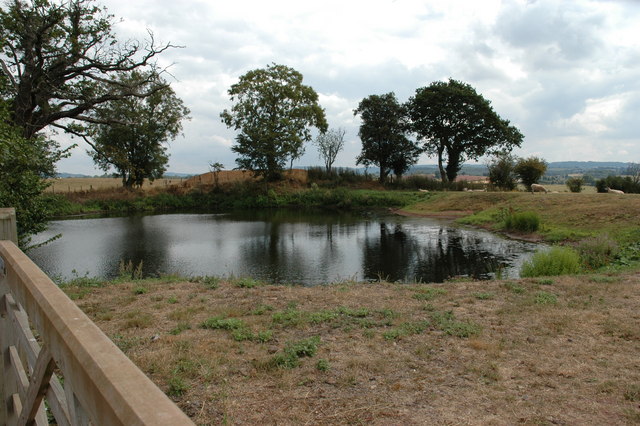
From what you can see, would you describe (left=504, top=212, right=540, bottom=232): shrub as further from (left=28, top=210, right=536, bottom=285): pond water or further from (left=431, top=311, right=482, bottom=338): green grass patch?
(left=431, top=311, right=482, bottom=338): green grass patch

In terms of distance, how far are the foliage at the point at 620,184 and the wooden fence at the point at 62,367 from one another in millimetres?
33324

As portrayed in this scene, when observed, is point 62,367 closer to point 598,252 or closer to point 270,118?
point 598,252

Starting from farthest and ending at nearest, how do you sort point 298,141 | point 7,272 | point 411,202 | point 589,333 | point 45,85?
1. point 298,141
2. point 411,202
3. point 45,85
4. point 589,333
5. point 7,272

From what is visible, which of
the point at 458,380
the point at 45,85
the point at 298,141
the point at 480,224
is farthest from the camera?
the point at 298,141

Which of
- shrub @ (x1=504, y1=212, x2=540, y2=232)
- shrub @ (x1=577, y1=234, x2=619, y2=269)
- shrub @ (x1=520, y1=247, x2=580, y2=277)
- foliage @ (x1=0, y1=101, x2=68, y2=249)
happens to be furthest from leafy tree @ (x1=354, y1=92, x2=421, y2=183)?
foliage @ (x1=0, y1=101, x2=68, y2=249)

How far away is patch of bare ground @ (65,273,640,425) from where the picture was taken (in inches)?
131

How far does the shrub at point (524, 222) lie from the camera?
743 inches

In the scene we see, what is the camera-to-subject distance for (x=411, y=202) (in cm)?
3541

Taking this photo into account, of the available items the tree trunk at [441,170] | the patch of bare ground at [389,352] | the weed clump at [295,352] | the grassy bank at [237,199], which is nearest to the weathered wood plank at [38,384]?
the patch of bare ground at [389,352]

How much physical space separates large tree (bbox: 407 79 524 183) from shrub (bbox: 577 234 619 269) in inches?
1205

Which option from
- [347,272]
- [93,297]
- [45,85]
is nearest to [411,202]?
[347,272]

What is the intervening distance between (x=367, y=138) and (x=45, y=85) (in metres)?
35.2

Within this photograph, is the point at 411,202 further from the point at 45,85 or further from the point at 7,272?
the point at 7,272

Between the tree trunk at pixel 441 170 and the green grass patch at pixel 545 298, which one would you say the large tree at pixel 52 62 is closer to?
the green grass patch at pixel 545 298
